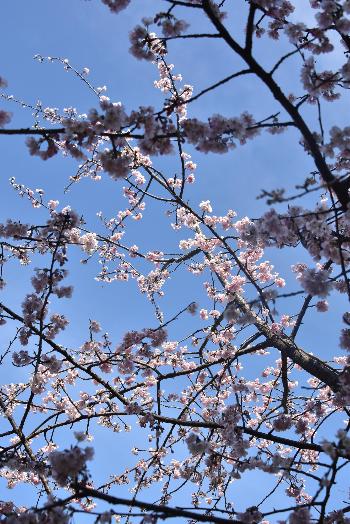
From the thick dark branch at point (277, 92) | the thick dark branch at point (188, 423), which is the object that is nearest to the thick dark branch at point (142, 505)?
the thick dark branch at point (188, 423)

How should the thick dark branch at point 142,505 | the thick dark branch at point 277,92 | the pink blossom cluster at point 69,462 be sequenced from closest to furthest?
the thick dark branch at point 142,505
the pink blossom cluster at point 69,462
the thick dark branch at point 277,92

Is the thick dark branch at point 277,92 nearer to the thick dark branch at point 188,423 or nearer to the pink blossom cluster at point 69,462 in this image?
the thick dark branch at point 188,423

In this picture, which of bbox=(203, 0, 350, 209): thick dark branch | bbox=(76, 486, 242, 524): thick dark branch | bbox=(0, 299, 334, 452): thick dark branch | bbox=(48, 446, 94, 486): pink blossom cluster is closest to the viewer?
bbox=(76, 486, 242, 524): thick dark branch

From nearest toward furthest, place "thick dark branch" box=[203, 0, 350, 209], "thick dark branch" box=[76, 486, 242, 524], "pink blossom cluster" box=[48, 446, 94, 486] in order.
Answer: "thick dark branch" box=[76, 486, 242, 524] → "pink blossom cluster" box=[48, 446, 94, 486] → "thick dark branch" box=[203, 0, 350, 209]

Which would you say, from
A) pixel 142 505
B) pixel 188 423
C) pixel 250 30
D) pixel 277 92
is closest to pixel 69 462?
pixel 142 505

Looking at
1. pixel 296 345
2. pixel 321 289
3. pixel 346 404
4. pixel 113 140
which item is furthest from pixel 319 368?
pixel 113 140

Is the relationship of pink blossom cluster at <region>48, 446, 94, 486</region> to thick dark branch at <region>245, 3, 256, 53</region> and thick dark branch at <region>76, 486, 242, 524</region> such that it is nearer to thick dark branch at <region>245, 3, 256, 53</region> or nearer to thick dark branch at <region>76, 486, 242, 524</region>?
thick dark branch at <region>76, 486, 242, 524</region>

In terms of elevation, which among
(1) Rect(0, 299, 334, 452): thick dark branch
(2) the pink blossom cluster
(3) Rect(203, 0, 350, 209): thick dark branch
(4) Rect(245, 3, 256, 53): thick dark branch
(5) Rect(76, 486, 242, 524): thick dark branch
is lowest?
(5) Rect(76, 486, 242, 524): thick dark branch

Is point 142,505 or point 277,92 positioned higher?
point 277,92

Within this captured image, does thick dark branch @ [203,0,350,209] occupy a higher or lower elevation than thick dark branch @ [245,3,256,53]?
lower

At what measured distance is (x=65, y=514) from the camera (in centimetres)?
338

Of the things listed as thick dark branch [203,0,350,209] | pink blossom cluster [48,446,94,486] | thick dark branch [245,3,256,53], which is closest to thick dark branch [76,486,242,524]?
pink blossom cluster [48,446,94,486]

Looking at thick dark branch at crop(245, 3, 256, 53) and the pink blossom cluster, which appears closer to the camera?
the pink blossom cluster

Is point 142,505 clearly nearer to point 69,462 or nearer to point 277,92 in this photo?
point 69,462
